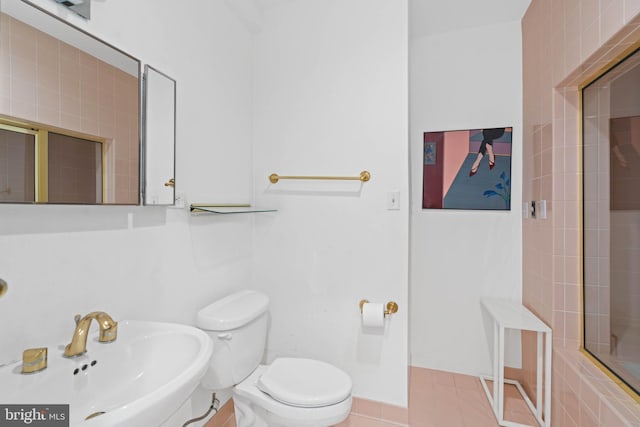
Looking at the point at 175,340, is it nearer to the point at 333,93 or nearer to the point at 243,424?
the point at 243,424

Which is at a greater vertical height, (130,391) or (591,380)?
(130,391)

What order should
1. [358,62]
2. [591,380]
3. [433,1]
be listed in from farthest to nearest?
[433,1]
[358,62]
[591,380]

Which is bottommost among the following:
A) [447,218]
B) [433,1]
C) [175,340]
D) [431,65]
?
[175,340]

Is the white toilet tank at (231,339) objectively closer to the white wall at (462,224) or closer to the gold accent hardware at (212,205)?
the gold accent hardware at (212,205)

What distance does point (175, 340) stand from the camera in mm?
1067

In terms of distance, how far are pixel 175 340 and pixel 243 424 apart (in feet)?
2.28

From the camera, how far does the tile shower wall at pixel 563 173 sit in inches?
49.9

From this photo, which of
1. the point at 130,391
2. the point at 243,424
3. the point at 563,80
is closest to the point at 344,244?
the point at 243,424

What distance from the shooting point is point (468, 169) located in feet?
7.43

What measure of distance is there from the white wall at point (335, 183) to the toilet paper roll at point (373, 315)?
101 mm

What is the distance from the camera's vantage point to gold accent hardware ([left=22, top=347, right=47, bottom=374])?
2.58 ft

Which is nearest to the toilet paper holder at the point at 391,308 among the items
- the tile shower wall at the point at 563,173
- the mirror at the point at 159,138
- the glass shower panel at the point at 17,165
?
the tile shower wall at the point at 563,173

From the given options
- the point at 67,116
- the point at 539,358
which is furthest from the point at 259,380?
the point at 539,358

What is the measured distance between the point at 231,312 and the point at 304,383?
463mm
